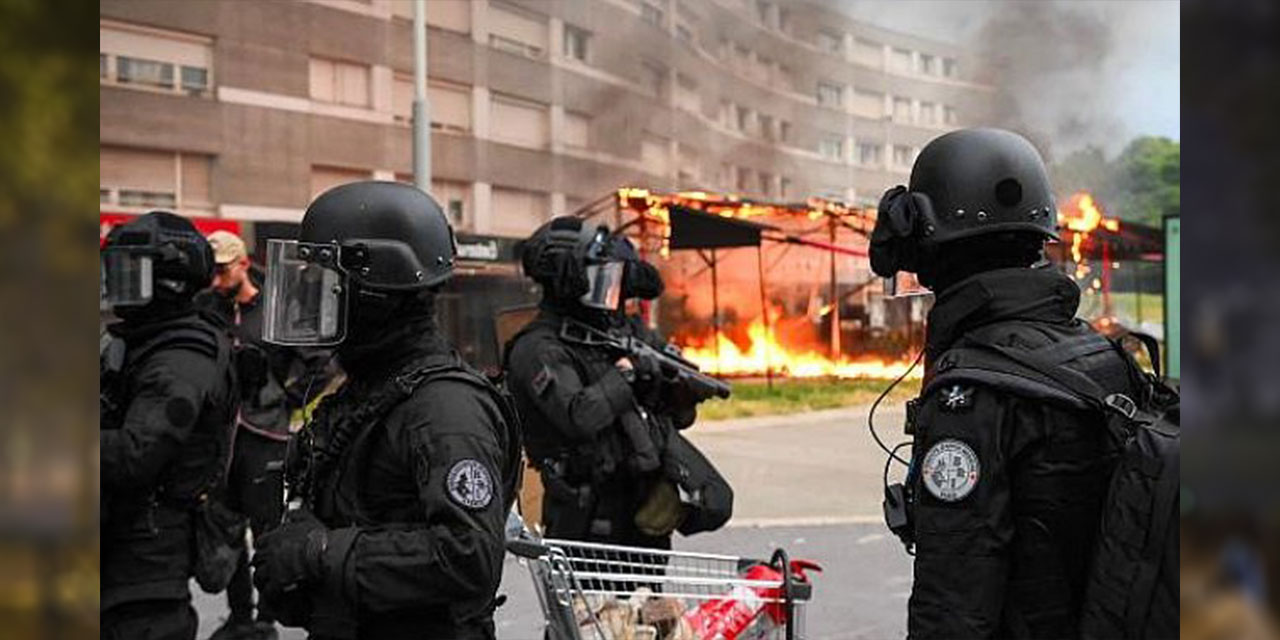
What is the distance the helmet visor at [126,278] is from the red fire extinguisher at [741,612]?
169 cm

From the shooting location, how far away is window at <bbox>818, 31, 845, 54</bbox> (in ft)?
15.6

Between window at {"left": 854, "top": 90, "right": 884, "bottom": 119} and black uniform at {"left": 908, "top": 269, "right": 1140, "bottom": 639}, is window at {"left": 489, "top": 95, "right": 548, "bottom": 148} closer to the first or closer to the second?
window at {"left": 854, "top": 90, "right": 884, "bottom": 119}

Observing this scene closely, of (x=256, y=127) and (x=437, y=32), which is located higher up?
(x=437, y=32)

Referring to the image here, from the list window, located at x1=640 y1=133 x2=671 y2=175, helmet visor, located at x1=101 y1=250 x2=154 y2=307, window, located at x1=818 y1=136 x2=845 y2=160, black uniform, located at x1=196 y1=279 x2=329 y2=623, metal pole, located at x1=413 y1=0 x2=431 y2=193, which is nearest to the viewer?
helmet visor, located at x1=101 y1=250 x2=154 y2=307

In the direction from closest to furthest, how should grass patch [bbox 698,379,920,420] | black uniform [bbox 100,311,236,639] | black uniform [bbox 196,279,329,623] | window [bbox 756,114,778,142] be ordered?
black uniform [bbox 100,311,236,639], grass patch [bbox 698,379,920,420], black uniform [bbox 196,279,329,623], window [bbox 756,114,778,142]

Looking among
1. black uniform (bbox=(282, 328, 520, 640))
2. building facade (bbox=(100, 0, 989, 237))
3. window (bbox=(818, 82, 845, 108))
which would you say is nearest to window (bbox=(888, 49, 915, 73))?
window (bbox=(818, 82, 845, 108))

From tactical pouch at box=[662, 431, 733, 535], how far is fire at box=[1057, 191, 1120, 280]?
7.15ft

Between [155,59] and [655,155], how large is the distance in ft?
8.56

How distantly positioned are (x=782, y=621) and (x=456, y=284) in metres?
3.82

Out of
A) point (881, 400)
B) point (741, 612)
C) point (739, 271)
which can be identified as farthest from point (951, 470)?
point (739, 271)

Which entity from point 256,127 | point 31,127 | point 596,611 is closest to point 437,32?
point 256,127

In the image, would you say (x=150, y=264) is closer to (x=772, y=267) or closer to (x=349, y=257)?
(x=349, y=257)

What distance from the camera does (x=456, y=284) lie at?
244 inches

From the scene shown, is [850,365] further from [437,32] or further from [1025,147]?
[437,32]
